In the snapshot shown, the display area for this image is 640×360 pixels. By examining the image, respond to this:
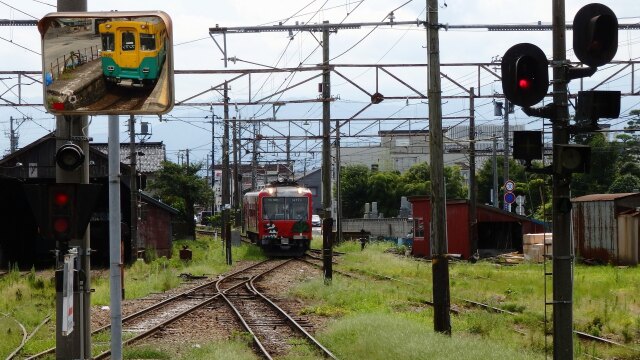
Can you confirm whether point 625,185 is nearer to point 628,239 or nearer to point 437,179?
point 628,239

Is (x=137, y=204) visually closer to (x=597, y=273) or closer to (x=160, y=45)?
(x=597, y=273)

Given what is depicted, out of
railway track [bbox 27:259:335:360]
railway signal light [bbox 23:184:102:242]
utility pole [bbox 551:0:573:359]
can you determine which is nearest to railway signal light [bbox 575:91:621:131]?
utility pole [bbox 551:0:573:359]

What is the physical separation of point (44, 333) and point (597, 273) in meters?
17.3

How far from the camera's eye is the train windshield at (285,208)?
38750mm

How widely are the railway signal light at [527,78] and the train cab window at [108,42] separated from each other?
3.96 metres

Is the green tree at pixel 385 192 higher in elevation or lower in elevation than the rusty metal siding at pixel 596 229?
higher

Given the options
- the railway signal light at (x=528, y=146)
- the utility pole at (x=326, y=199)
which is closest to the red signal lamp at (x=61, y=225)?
the railway signal light at (x=528, y=146)

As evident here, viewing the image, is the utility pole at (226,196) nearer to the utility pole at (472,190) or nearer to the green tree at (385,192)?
the utility pole at (472,190)

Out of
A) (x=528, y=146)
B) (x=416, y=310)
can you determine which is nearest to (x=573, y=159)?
(x=528, y=146)

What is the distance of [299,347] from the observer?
44.9 ft

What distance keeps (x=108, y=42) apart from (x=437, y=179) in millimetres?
7104

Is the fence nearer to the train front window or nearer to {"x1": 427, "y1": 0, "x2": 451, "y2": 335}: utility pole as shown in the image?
the train front window

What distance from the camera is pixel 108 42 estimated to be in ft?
27.1

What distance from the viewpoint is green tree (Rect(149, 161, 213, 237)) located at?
58.1 meters
